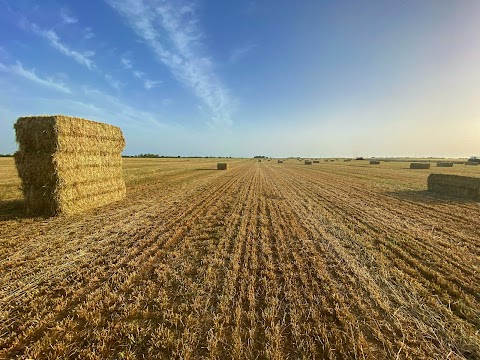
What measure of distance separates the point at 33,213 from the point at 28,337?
25.8ft

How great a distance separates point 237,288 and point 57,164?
29.8 feet

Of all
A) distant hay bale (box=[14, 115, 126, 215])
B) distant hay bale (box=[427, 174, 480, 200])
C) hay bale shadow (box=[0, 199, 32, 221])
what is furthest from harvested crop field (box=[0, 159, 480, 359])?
distant hay bale (box=[427, 174, 480, 200])

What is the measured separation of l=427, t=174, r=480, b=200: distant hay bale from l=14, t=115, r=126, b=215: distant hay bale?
2054 centimetres

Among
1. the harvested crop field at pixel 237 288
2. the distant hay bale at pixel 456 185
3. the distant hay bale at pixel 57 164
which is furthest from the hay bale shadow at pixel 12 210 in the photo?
the distant hay bale at pixel 456 185

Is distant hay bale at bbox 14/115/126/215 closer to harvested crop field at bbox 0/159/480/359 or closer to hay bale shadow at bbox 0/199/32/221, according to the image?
hay bale shadow at bbox 0/199/32/221

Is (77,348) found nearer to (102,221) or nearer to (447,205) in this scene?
(102,221)

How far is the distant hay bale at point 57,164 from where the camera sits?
29.9 ft

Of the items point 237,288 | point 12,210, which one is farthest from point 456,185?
point 12,210

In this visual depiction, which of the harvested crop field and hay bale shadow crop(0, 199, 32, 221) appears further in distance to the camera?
hay bale shadow crop(0, 199, 32, 221)

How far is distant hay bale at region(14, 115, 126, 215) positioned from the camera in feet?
29.9

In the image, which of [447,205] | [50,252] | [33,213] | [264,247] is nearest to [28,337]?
[50,252]

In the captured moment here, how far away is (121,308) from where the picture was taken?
3875 mm

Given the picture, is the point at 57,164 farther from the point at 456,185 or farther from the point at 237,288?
the point at 456,185

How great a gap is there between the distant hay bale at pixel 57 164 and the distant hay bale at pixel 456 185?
20540 mm
